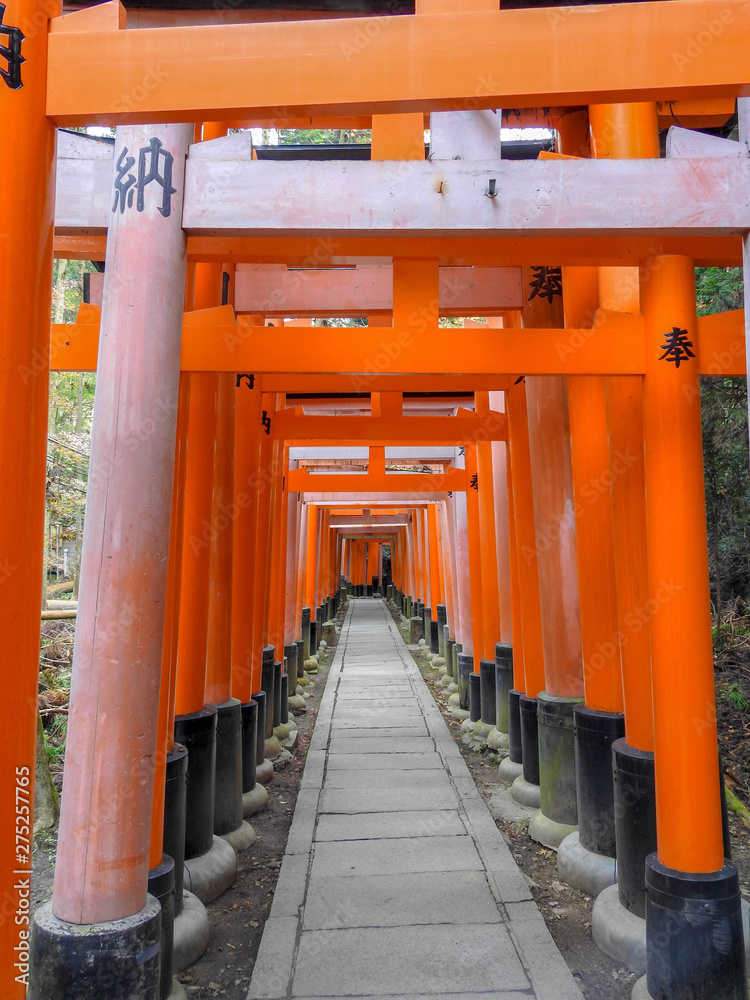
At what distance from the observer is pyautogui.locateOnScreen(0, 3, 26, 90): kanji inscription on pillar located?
6.50ft

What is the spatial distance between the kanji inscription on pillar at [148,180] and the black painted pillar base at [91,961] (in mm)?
2470

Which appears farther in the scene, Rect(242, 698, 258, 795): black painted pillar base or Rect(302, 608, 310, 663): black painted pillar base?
Rect(302, 608, 310, 663): black painted pillar base

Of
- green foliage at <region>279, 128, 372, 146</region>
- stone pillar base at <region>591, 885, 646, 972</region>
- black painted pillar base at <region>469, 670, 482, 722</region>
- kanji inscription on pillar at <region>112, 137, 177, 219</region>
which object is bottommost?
stone pillar base at <region>591, 885, 646, 972</region>

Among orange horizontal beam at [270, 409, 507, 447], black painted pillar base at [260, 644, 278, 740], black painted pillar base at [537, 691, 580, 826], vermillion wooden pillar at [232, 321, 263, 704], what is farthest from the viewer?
black painted pillar base at [260, 644, 278, 740]

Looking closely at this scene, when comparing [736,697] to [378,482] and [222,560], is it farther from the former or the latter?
[222,560]

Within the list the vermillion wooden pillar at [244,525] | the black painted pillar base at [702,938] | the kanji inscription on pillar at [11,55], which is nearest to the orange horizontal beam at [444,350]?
the kanji inscription on pillar at [11,55]

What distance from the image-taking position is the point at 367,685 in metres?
10.7

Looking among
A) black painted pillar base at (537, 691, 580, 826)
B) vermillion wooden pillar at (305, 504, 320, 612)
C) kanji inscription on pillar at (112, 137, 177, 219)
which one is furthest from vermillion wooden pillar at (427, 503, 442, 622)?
kanji inscription on pillar at (112, 137, 177, 219)

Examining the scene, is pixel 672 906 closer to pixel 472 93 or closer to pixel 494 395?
pixel 472 93

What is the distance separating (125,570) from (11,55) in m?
1.58

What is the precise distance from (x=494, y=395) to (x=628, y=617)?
4.78 m

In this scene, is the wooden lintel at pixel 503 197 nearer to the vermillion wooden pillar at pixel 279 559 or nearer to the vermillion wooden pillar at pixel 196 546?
the vermillion wooden pillar at pixel 196 546

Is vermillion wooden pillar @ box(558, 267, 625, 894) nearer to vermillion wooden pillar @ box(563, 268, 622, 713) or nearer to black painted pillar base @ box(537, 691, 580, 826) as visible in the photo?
vermillion wooden pillar @ box(563, 268, 622, 713)

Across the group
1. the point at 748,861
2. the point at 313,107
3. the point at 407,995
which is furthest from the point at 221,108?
the point at 748,861
